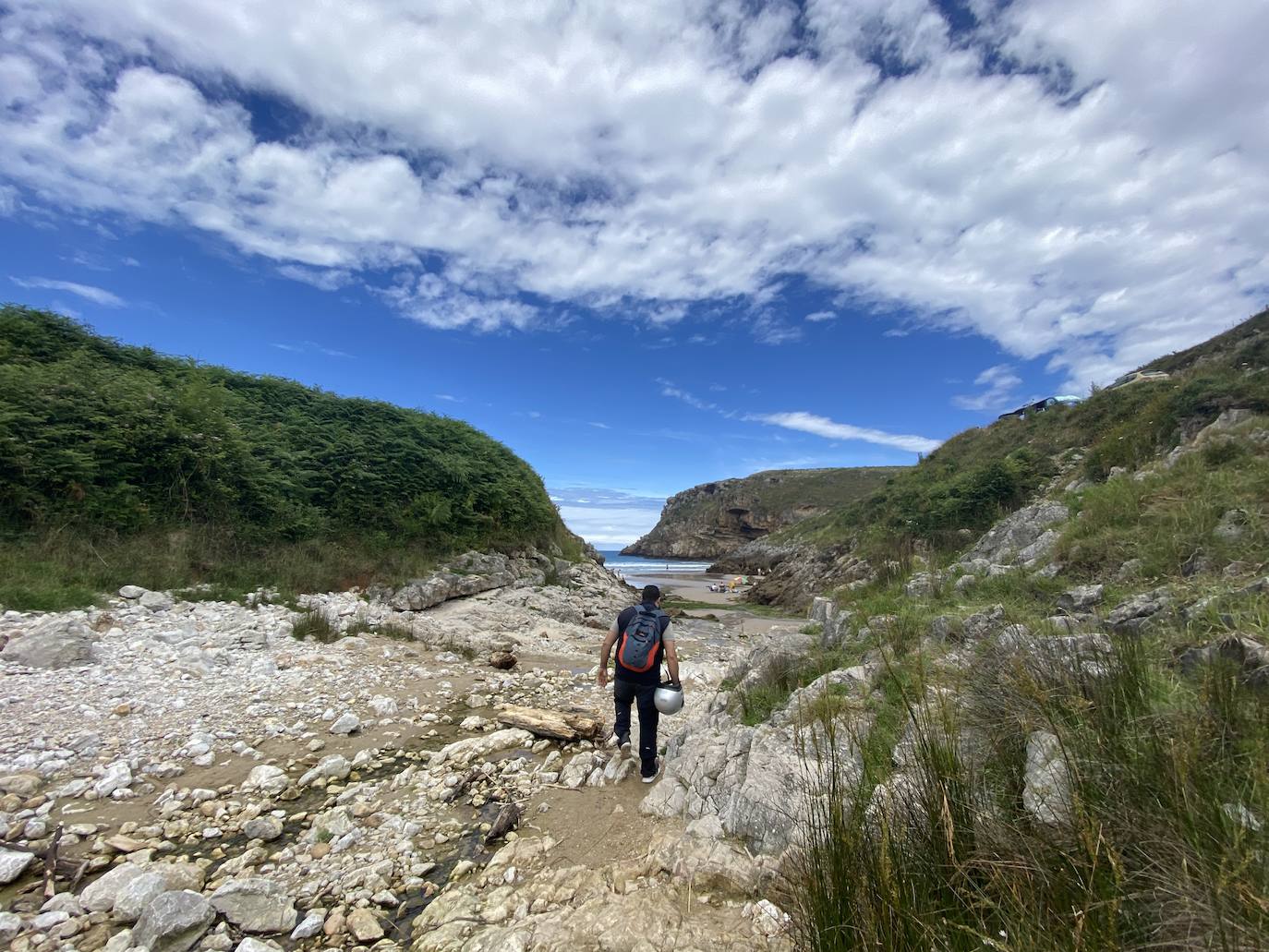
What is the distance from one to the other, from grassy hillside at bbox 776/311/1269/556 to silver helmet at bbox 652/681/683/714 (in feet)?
37.7

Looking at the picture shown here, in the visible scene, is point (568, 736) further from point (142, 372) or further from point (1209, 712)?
point (142, 372)

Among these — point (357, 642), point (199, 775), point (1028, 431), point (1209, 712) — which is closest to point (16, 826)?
point (199, 775)

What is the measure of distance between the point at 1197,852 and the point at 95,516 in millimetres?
15558

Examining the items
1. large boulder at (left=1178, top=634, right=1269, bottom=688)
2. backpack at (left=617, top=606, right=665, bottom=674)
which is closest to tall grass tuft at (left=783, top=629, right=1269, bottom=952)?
large boulder at (left=1178, top=634, right=1269, bottom=688)

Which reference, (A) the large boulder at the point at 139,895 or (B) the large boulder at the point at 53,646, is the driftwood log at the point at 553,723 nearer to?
(A) the large boulder at the point at 139,895

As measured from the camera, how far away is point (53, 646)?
6.57 meters

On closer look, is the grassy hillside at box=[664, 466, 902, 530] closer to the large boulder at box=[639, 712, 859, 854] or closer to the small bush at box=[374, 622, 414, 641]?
the small bush at box=[374, 622, 414, 641]

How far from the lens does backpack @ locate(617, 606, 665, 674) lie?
16.5ft

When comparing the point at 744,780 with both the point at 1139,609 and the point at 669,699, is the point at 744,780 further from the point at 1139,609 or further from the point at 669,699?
the point at 1139,609

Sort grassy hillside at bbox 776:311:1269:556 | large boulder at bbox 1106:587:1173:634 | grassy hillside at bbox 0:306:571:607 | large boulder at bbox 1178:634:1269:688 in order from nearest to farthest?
large boulder at bbox 1178:634:1269:688 → large boulder at bbox 1106:587:1173:634 → grassy hillside at bbox 0:306:571:607 → grassy hillside at bbox 776:311:1269:556

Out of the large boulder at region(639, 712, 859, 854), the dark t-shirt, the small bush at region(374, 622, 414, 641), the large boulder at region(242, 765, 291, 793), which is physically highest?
the dark t-shirt

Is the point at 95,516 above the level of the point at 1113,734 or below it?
above

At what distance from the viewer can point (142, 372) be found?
45.1ft

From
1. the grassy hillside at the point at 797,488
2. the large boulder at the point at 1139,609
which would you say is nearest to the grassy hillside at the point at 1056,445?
the large boulder at the point at 1139,609
